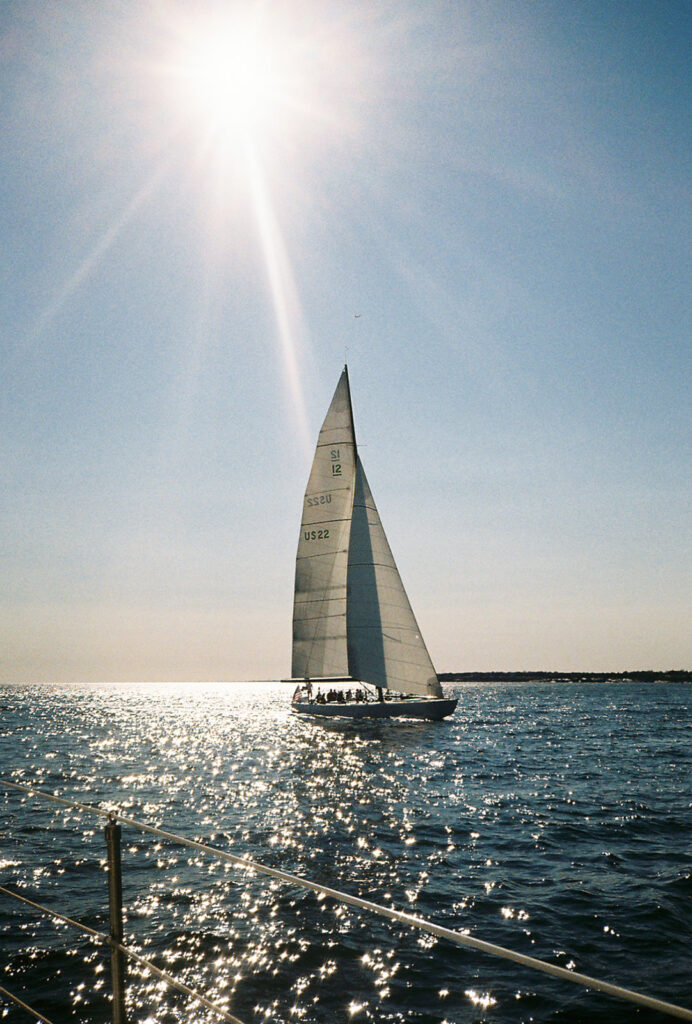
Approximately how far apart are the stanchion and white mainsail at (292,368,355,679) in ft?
145

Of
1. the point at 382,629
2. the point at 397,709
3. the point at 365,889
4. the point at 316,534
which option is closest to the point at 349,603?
the point at 382,629

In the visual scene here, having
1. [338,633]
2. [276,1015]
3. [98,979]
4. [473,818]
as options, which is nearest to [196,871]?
[98,979]

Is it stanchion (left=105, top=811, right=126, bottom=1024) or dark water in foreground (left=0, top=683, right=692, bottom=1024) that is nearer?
stanchion (left=105, top=811, right=126, bottom=1024)

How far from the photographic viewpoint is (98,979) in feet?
31.0

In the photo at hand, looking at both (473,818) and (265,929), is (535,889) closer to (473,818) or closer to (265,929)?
(265,929)

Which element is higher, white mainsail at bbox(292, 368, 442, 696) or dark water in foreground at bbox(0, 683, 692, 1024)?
white mainsail at bbox(292, 368, 442, 696)

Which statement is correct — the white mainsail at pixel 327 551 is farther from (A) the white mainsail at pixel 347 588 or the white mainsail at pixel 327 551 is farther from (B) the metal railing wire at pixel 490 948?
(B) the metal railing wire at pixel 490 948

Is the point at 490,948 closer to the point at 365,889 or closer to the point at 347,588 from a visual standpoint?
the point at 365,889

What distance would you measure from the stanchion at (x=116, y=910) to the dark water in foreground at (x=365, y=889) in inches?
218

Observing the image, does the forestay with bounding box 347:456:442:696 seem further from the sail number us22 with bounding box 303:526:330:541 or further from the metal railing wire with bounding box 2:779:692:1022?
the metal railing wire with bounding box 2:779:692:1022

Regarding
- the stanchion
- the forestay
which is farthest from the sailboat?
the stanchion

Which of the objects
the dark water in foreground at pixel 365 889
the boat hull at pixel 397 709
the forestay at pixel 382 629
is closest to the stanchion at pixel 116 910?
the dark water in foreground at pixel 365 889

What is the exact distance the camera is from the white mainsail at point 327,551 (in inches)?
1916

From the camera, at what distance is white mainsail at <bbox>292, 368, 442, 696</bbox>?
46562 mm
